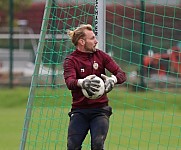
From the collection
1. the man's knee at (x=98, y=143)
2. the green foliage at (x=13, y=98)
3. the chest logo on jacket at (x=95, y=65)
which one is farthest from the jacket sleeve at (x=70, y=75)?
the green foliage at (x=13, y=98)

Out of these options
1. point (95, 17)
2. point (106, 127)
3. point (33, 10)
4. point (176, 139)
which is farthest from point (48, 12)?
point (33, 10)

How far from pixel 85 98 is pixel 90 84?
41 centimetres

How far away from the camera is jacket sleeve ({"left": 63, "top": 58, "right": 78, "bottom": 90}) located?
746 cm

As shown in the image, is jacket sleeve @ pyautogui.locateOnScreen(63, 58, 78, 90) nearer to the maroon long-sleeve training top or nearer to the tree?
the maroon long-sleeve training top

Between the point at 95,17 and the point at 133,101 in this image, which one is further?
the point at 133,101

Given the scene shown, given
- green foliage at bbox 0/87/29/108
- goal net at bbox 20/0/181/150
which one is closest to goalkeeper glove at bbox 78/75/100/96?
goal net at bbox 20/0/181/150

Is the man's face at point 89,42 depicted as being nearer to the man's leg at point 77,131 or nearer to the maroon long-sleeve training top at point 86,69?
the maroon long-sleeve training top at point 86,69

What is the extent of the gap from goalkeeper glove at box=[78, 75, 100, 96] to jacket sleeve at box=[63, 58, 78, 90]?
78 millimetres

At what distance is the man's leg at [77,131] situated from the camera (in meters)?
7.71

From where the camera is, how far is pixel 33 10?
2100 cm

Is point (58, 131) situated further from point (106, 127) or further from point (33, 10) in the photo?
point (33, 10)

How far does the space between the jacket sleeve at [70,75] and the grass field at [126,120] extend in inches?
70.9

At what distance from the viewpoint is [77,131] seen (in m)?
7.71

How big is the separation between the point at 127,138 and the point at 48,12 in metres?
3.74
